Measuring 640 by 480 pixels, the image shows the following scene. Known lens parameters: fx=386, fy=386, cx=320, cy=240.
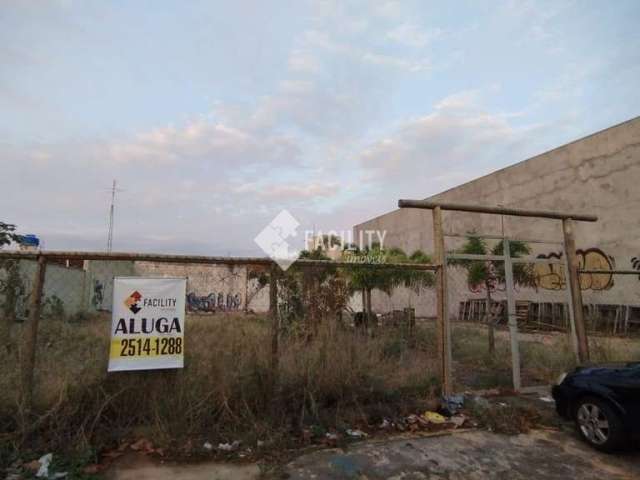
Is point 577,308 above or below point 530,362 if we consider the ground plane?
above

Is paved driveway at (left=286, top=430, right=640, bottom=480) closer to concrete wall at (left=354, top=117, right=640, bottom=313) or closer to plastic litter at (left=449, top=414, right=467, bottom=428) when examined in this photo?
plastic litter at (left=449, top=414, right=467, bottom=428)

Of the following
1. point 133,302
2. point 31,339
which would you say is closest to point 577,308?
point 133,302

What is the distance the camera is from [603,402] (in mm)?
4098

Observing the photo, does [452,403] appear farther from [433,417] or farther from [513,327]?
[513,327]

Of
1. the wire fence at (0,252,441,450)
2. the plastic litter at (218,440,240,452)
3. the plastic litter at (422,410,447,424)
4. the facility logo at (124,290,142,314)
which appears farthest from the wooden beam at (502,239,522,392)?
the facility logo at (124,290,142,314)

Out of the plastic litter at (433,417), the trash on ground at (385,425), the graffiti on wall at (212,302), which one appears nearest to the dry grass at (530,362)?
the plastic litter at (433,417)

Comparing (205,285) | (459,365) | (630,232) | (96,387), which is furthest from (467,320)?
(96,387)

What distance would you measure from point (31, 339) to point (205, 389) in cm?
184

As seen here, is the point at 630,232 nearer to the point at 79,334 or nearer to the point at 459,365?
the point at 459,365

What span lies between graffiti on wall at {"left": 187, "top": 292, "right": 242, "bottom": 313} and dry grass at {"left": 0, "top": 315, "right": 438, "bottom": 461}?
0.68ft

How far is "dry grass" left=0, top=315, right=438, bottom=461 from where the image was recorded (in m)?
3.86

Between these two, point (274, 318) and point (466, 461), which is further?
point (274, 318)

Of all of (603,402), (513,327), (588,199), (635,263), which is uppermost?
(588,199)

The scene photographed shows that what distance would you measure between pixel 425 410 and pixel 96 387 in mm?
3903
